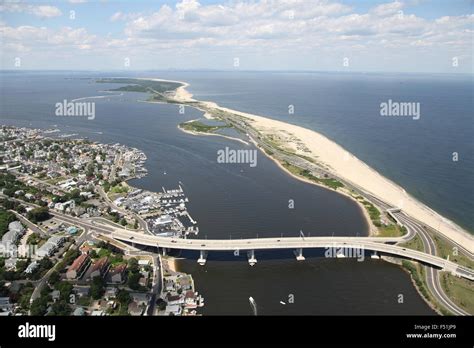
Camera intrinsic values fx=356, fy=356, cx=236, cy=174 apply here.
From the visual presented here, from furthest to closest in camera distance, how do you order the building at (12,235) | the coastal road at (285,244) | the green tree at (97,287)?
the building at (12,235) → the coastal road at (285,244) → the green tree at (97,287)

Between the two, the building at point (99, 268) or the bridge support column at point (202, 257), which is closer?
the building at point (99, 268)

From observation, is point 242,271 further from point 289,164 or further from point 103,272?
point 289,164

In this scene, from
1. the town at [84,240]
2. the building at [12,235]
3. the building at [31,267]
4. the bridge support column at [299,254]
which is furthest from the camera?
the bridge support column at [299,254]

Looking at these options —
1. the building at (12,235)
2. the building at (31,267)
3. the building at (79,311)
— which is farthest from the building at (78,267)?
the building at (12,235)

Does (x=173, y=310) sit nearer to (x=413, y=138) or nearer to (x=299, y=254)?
(x=299, y=254)

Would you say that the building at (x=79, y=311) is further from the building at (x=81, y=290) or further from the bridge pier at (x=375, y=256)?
the bridge pier at (x=375, y=256)

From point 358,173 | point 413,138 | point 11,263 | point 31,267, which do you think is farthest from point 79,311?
point 413,138

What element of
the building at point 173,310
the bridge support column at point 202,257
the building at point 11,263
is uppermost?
the building at point 11,263

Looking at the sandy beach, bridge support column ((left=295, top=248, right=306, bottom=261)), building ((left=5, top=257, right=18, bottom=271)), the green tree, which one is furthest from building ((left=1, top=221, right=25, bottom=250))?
the sandy beach
